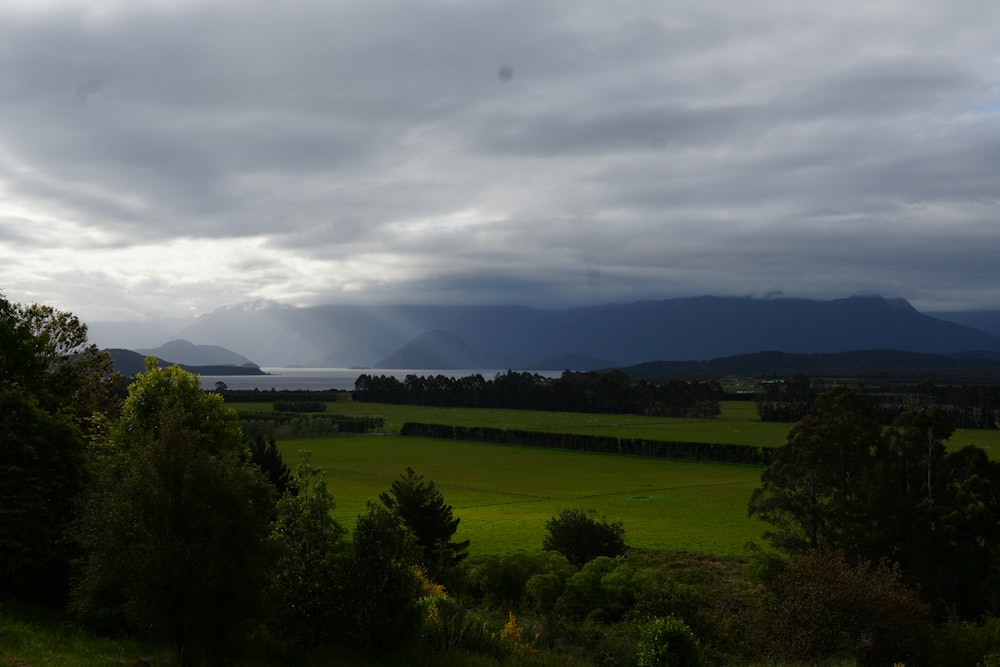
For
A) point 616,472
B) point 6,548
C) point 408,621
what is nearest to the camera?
point 408,621

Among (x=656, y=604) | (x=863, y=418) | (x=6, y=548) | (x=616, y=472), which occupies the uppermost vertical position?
(x=863, y=418)

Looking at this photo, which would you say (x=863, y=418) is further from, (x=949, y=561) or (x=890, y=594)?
(x=890, y=594)

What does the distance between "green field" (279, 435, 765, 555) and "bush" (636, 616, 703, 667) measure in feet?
98.1

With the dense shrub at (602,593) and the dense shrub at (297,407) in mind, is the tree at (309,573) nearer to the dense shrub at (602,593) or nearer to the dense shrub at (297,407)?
the dense shrub at (602,593)

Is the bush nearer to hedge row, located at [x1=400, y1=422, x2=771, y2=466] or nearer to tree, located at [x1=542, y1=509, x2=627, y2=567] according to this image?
tree, located at [x1=542, y1=509, x2=627, y2=567]

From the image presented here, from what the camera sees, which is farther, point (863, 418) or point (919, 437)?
point (863, 418)

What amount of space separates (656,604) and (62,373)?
29898 millimetres

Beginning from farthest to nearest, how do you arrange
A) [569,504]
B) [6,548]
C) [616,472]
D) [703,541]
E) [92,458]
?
[616,472] < [569,504] < [703,541] < [92,458] < [6,548]

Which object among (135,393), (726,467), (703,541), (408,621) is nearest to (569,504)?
(703,541)

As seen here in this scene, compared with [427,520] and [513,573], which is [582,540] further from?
[427,520]

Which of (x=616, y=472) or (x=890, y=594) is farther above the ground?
(x=890, y=594)

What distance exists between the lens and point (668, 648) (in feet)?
63.8

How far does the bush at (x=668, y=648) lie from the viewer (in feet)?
63.3

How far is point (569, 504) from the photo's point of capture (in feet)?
246
